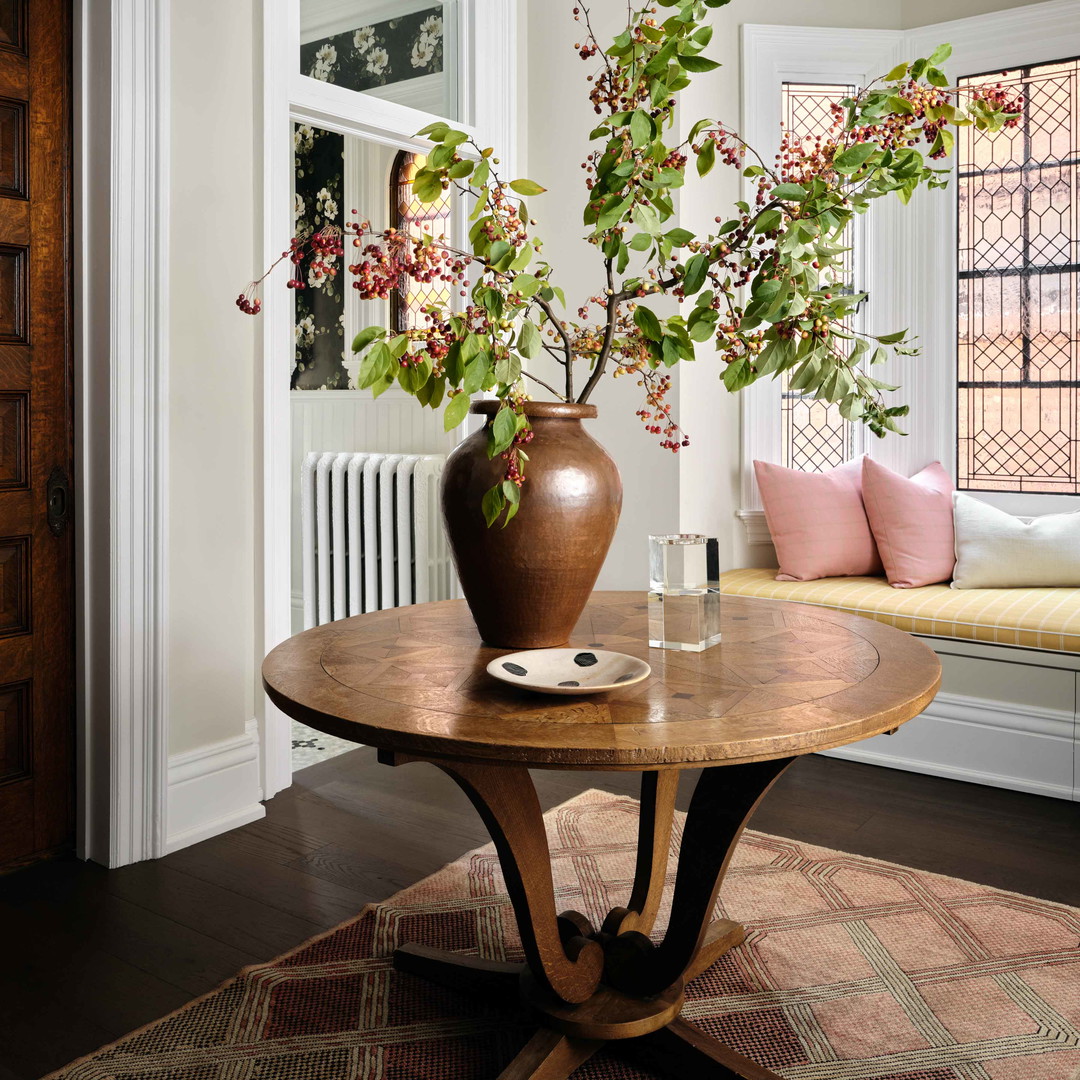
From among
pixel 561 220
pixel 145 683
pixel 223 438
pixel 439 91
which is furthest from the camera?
pixel 561 220

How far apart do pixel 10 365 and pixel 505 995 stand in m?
1.75

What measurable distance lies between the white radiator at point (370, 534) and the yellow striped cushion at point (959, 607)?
1.34 metres

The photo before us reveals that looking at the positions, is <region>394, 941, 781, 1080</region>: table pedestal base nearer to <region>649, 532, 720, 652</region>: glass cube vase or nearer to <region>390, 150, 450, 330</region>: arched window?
<region>649, 532, 720, 652</region>: glass cube vase

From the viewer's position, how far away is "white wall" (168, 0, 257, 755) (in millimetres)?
2465

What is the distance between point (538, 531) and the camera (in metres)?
1.48

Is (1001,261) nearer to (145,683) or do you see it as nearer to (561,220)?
(561,220)

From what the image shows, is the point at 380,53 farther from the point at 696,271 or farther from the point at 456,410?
the point at 456,410

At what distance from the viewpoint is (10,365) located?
2293mm

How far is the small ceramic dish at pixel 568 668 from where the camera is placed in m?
1.33

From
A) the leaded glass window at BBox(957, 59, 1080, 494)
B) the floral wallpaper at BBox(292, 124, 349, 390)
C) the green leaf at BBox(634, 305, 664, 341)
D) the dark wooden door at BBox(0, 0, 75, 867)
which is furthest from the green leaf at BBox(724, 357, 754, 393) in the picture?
the floral wallpaper at BBox(292, 124, 349, 390)

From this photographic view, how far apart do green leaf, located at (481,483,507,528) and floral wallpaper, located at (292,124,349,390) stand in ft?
11.8

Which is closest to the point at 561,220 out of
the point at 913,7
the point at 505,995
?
the point at 913,7

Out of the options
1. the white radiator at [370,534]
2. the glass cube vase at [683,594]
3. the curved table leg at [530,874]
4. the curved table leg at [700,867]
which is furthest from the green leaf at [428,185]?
the white radiator at [370,534]

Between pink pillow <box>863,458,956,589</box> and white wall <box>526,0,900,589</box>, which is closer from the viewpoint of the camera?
pink pillow <box>863,458,956,589</box>
